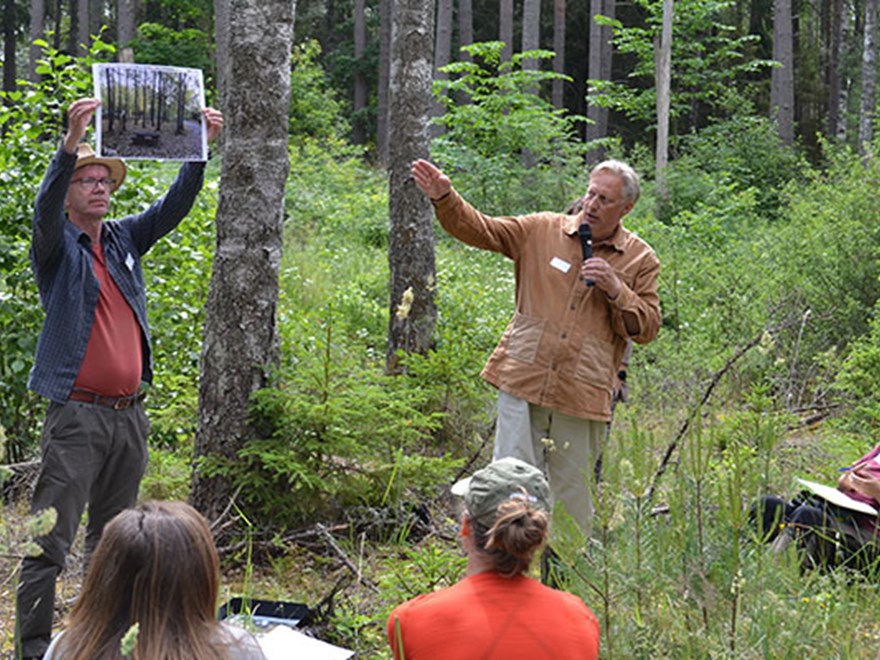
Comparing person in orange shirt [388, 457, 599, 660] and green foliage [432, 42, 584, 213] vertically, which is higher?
A: green foliage [432, 42, 584, 213]

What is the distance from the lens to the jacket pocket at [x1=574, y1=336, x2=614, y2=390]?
197 inches

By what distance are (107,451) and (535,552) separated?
6.96ft

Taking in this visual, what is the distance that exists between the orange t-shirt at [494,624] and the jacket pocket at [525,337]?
219cm

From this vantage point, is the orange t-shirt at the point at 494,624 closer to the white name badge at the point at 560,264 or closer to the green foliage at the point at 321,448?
the white name badge at the point at 560,264

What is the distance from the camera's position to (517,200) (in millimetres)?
17859

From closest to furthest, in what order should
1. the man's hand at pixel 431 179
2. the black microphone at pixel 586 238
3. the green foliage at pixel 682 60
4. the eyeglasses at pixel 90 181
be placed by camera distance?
the eyeglasses at pixel 90 181 → the man's hand at pixel 431 179 → the black microphone at pixel 586 238 → the green foliage at pixel 682 60

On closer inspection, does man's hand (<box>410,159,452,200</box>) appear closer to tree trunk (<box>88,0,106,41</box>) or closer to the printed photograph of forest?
the printed photograph of forest

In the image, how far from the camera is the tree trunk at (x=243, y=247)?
18.2 ft

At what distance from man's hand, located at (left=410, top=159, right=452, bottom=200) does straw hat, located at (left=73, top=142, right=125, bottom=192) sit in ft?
4.19

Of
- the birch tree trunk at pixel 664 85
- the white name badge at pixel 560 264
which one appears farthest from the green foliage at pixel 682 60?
the white name badge at pixel 560 264

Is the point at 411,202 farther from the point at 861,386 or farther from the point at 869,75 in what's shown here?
the point at 869,75

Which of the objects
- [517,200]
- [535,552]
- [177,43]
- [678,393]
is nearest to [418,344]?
[678,393]

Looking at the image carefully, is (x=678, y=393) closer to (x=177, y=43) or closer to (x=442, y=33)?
(x=442, y=33)

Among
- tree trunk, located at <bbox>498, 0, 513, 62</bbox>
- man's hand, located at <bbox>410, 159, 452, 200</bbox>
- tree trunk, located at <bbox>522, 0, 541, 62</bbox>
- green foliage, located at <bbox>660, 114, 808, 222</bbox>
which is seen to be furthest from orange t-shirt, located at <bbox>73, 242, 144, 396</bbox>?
tree trunk, located at <bbox>498, 0, 513, 62</bbox>
